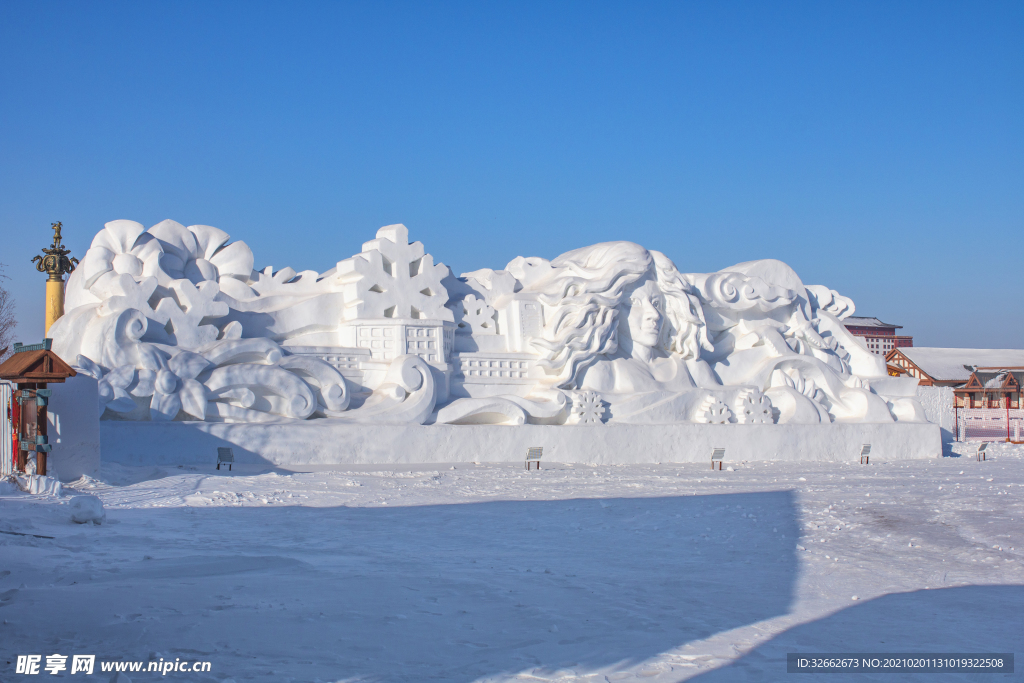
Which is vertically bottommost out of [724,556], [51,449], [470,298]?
[724,556]

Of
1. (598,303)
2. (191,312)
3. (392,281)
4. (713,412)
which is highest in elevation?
(392,281)

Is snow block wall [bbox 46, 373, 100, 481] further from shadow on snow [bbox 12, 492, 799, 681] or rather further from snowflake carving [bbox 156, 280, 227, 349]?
snowflake carving [bbox 156, 280, 227, 349]

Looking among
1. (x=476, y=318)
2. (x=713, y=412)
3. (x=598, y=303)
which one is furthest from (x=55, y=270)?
(x=713, y=412)

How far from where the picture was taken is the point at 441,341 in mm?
11773

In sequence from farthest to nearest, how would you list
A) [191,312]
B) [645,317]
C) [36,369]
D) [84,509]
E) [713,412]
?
[645,317]
[713,412]
[191,312]
[36,369]
[84,509]

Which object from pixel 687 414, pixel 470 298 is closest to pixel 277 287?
pixel 470 298

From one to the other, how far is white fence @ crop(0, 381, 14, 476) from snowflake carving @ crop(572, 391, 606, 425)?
6.80m

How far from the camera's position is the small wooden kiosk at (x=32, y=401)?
23.5 feet

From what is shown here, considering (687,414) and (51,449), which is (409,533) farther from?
(687,414)

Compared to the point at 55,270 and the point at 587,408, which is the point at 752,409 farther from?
the point at 55,270

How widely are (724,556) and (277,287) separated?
813 centimetres

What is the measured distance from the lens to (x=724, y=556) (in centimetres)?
572

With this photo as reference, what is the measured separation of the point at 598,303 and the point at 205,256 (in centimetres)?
549

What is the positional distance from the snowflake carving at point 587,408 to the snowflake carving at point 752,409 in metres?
2.23
